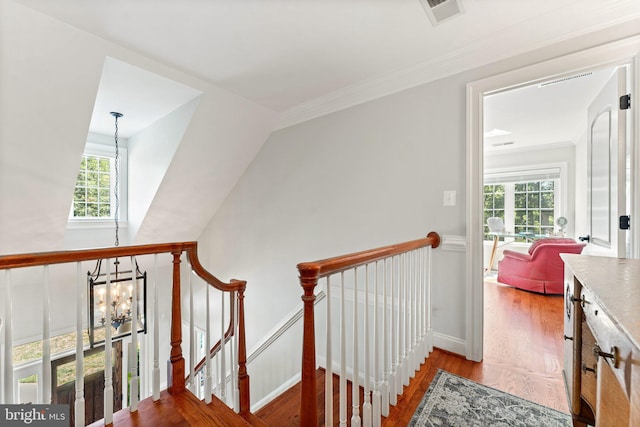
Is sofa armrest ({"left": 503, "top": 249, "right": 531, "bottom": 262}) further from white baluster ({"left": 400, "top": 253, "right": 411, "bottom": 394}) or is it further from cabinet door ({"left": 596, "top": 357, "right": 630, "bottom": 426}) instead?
cabinet door ({"left": 596, "top": 357, "right": 630, "bottom": 426})

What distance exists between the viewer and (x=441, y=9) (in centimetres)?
176

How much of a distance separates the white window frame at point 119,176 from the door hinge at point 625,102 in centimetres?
512

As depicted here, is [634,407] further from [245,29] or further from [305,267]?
→ [245,29]

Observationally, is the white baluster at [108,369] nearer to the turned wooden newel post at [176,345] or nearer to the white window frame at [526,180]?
the turned wooden newel post at [176,345]

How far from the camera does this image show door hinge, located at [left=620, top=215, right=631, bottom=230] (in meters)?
1.66

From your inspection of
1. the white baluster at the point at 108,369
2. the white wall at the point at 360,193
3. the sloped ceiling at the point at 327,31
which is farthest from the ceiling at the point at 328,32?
the white baluster at the point at 108,369

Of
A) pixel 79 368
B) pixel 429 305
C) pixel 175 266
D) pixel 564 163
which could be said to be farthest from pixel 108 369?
pixel 564 163

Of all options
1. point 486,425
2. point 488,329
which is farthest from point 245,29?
point 488,329

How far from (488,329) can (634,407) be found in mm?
2522

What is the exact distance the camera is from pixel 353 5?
1.75 meters

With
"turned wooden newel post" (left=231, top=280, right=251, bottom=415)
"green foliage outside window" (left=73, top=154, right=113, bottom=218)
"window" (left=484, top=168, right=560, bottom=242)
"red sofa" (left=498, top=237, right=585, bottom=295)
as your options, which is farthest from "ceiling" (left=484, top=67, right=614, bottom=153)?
"green foliage outside window" (left=73, top=154, right=113, bottom=218)

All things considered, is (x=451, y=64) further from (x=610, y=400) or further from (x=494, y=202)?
(x=494, y=202)

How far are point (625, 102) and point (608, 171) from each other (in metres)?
0.47

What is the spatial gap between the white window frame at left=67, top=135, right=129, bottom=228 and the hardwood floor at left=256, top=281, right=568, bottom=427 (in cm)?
330
